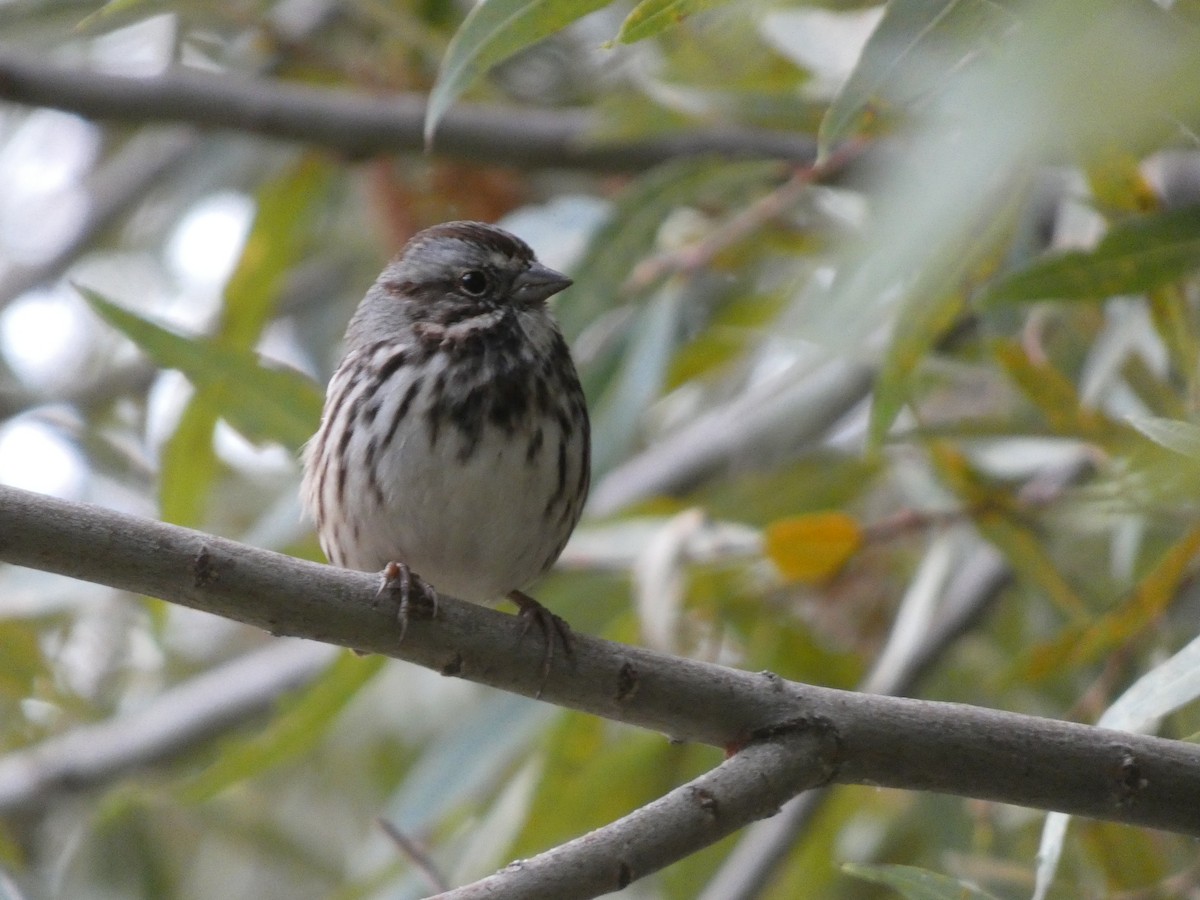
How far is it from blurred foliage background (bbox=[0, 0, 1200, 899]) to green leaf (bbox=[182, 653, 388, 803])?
0.01 m

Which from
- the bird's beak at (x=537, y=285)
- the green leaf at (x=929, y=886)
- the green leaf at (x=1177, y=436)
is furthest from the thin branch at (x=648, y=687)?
the bird's beak at (x=537, y=285)

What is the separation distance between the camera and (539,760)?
4062 millimetres

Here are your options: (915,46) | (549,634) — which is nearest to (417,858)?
(549,634)

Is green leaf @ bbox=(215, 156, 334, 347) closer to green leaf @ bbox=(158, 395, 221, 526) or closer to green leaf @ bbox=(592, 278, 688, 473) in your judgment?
green leaf @ bbox=(158, 395, 221, 526)

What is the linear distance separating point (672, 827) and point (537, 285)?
1.79m

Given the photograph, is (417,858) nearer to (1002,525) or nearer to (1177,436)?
(1177,436)

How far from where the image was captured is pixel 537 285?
3.70 meters

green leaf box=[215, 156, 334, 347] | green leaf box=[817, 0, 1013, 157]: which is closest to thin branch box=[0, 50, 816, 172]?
green leaf box=[215, 156, 334, 347]

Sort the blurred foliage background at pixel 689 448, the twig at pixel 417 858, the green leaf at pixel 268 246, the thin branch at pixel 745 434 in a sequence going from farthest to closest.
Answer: the green leaf at pixel 268 246
the thin branch at pixel 745 434
the blurred foliage background at pixel 689 448
the twig at pixel 417 858

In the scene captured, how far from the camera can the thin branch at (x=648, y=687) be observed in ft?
6.85

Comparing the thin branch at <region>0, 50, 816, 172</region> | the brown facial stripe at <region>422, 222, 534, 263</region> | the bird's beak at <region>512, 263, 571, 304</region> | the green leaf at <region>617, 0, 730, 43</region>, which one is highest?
the thin branch at <region>0, 50, 816, 172</region>

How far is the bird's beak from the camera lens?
3.70m

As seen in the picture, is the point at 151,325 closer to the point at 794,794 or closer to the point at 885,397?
the point at 885,397

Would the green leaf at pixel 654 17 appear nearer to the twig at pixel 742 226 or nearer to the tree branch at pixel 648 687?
the tree branch at pixel 648 687
